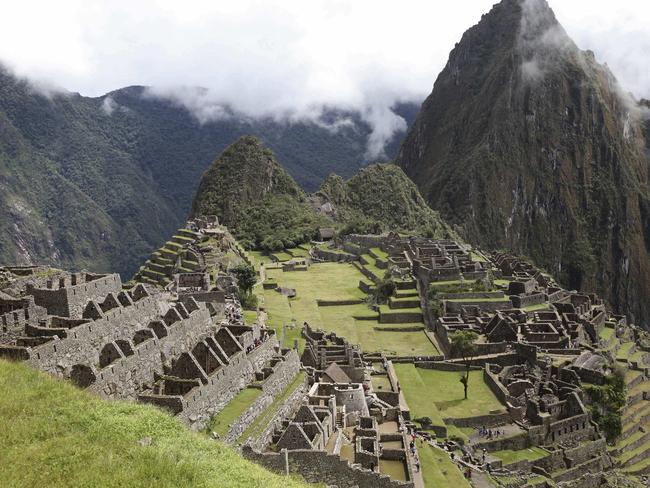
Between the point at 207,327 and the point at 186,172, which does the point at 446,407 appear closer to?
the point at 207,327

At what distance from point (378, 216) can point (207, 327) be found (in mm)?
108920

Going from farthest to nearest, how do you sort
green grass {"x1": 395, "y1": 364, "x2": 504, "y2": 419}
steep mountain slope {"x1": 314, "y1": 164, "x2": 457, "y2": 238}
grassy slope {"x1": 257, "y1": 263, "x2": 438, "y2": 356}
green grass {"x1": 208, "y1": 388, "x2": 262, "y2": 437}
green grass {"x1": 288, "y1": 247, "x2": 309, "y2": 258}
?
steep mountain slope {"x1": 314, "y1": 164, "x2": 457, "y2": 238}
green grass {"x1": 288, "y1": 247, "x2": 309, "y2": 258}
grassy slope {"x1": 257, "y1": 263, "x2": 438, "y2": 356}
green grass {"x1": 395, "y1": 364, "x2": 504, "y2": 419}
green grass {"x1": 208, "y1": 388, "x2": 262, "y2": 437}

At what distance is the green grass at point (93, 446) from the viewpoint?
13.2m

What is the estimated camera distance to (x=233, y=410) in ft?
79.4

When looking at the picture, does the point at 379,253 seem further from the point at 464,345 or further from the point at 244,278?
the point at 464,345

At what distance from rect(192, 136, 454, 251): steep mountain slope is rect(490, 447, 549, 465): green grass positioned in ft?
213

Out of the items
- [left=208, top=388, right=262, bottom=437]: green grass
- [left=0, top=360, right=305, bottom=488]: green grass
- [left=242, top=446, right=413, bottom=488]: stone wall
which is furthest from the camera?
[left=208, top=388, right=262, bottom=437]: green grass

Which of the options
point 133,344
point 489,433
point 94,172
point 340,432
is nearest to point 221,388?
point 133,344

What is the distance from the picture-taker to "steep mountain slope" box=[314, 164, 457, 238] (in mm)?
133750

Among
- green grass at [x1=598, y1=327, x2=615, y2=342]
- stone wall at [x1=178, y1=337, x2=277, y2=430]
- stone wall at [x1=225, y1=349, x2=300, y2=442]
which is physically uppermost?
stone wall at [x1=178, y1=337, x2=277, y2=430]

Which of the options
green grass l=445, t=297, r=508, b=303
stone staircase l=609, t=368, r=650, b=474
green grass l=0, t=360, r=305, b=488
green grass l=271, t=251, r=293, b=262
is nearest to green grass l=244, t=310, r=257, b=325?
green grass l=445, t=297, r=508, b=303

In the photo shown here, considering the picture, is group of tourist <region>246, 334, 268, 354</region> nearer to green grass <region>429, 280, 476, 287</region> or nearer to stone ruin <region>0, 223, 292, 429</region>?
stone ruin <region>0, 223, 292, 429</region>

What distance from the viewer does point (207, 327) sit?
3077 centimetres

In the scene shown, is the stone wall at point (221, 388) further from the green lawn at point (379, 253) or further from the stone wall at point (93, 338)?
the green lawn at point (379, 253)
